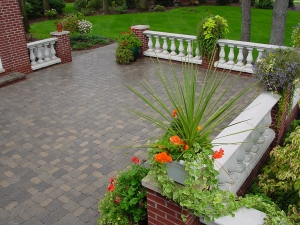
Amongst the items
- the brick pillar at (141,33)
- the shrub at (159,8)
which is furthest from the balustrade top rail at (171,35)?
the shrub at (159,8)

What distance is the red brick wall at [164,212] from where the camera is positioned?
9.38 feet

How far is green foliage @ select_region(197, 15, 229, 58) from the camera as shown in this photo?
29.3ft

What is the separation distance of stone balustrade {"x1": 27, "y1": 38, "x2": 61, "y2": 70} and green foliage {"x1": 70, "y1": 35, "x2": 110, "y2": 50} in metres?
2.14

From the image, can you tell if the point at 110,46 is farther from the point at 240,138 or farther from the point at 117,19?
the point at 240,138

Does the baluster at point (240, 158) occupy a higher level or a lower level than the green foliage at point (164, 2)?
lower

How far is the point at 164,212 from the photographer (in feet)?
9.84

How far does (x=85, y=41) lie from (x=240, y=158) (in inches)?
426

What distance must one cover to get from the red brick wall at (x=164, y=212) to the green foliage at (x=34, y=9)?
67.5 feet

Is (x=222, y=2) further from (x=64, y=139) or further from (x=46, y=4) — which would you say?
(x=64, y=139)

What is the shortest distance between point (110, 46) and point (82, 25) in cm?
145

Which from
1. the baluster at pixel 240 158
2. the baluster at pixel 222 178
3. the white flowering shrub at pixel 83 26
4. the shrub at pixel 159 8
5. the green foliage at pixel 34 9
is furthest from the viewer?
the shrub at pixel 159 8

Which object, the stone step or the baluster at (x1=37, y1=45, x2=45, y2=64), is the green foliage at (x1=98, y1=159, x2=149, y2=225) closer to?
the stone step

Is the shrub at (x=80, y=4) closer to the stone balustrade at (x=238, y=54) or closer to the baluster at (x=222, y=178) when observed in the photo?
the stone balustrade at (x=238, y=54)

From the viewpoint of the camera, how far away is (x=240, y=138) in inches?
141
